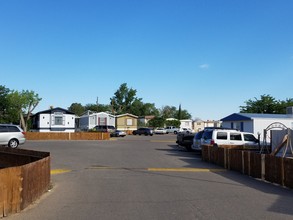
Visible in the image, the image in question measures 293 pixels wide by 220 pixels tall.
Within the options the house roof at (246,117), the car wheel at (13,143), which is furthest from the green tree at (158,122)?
the car wheel at (13,143)

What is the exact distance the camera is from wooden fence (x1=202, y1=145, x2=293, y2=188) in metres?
11.6

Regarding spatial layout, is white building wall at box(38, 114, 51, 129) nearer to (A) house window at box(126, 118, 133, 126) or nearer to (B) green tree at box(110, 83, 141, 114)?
(A) house window at box(126, 118, 133, 126)

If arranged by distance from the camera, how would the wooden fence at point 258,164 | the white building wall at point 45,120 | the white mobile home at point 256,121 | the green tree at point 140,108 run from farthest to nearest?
the green tree at point 140,108 < the white building wall at point 45,120 < the white mobile home at point 256,121 < the wooden fence at point 258,164

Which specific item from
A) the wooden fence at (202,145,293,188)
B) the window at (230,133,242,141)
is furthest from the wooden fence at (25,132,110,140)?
the wooden fence at (202,145,293,188)

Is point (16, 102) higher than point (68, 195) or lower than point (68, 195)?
higher

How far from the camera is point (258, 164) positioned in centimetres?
1337

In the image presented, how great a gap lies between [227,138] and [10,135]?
15.5m

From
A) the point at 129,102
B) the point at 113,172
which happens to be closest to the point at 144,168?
the point at 113,172

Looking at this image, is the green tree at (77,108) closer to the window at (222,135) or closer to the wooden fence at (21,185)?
the window at (222,135)

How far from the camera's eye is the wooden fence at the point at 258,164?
11633 millimetres

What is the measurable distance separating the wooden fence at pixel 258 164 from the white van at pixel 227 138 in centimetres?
319

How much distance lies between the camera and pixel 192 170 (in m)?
15.2

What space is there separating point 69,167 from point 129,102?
354 feet

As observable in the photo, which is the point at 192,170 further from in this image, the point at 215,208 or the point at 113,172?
the point at 215,208
